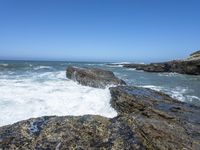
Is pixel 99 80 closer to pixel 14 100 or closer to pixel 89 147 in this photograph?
pixel 14 100

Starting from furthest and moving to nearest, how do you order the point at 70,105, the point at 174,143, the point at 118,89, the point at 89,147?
the point at 118,89 → the point at 70,105 → the point at 174,143 → the point at 89,147

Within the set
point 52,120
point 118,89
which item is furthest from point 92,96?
point 52,120

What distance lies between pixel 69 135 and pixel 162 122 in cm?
217

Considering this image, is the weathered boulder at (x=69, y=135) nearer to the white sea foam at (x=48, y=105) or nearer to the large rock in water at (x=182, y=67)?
the white sea foam at (x=48, y=105)

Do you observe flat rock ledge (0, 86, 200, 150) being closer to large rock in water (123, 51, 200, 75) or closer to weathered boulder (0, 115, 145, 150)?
weathered boulder (0, 115, 145, 150)

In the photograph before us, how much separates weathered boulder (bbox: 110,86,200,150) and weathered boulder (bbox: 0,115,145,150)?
0.95 ft

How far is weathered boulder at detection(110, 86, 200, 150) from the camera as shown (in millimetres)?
4551

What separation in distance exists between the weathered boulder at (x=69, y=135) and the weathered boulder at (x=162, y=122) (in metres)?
0.29

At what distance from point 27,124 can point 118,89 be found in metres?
7.55

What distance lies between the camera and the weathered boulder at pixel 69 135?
4.18 meters

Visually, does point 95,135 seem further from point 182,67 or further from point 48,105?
point 182,67

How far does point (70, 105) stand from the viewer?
1104cm

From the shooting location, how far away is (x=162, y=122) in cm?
555

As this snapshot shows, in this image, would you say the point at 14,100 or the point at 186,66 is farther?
the point at 186,66
